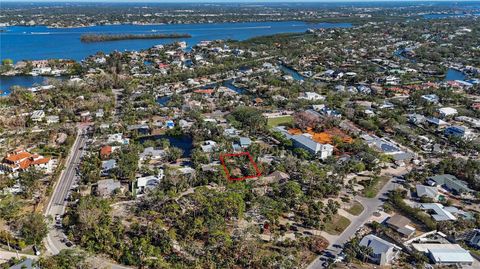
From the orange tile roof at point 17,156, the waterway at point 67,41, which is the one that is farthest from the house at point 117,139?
the waterway at point 67,41

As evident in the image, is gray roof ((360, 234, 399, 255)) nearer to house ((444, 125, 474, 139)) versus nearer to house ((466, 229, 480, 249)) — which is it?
house ((466, 229, 480, 249))

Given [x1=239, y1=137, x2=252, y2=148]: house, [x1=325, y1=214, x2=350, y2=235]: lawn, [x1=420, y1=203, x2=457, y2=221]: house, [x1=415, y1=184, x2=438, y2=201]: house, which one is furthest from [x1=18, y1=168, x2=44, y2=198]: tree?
[x1=415, y1=184, x2=438, y2=201]: house

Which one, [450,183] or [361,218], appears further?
[450,183]

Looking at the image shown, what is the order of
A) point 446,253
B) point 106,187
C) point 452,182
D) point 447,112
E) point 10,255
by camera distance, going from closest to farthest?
point 10,255
point 446,253
point 106,187
point 452,182
point 447,112

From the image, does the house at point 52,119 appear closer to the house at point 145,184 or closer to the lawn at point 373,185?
the house at point 145,184

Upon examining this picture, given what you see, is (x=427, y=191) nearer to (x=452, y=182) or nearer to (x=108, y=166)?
(x=452, y=182)

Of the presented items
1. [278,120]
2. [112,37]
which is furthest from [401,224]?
[112,37]

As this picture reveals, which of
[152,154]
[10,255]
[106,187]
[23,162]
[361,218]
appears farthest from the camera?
[152,154]
